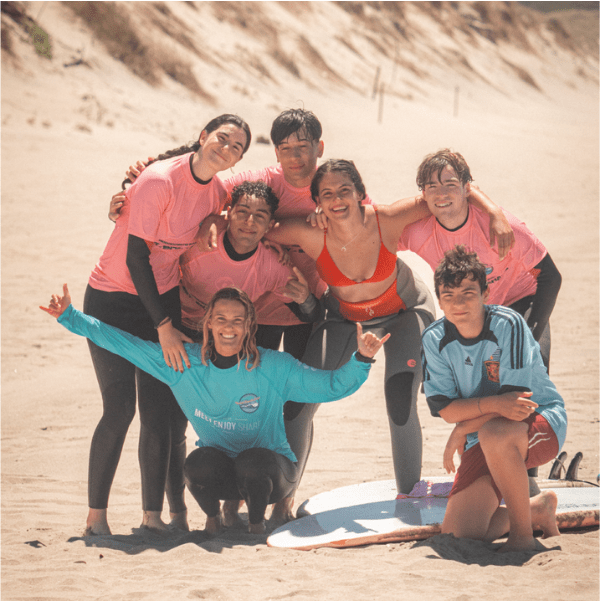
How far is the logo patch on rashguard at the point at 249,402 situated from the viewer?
3783mm

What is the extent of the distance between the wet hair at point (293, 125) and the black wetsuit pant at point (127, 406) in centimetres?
109

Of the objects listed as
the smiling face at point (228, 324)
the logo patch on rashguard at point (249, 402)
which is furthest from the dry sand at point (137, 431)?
the smiling face at point (228, 324)

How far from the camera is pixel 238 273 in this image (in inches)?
158

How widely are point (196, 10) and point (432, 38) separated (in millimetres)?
18474

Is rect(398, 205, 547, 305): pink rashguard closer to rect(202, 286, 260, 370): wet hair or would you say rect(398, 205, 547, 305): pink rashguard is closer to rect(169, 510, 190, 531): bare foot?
rect(202, 286, 260, 370): wet hair

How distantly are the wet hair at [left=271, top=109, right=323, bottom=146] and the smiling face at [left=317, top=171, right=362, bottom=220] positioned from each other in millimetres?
354

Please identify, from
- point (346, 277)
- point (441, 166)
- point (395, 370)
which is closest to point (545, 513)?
point (395, 370)

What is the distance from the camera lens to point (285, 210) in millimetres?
4266

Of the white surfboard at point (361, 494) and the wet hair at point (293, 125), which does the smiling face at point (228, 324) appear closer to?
the wet hair at point (293, 125)

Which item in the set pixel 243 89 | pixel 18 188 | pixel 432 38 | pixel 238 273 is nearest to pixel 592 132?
pixel 432 38

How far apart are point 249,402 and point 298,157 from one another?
144 cm

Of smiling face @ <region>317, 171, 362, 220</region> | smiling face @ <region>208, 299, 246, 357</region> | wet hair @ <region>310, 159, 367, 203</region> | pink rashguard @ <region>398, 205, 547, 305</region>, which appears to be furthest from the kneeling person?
smiling face @ <region>208, 299, 246, 357</region>

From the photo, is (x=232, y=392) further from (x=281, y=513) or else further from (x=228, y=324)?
(x=281, y=513)

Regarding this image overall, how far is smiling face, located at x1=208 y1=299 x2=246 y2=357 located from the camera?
370cm
